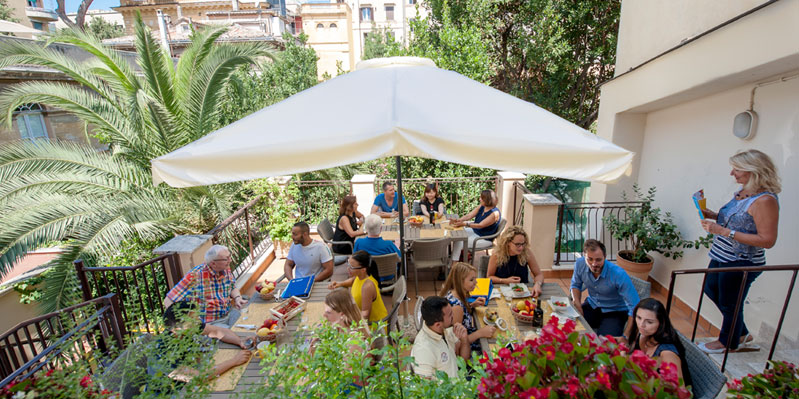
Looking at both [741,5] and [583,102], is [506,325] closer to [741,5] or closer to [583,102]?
[741,5]

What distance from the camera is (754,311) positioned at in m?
3.95

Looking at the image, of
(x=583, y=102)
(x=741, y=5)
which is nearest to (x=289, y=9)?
(x=583, y=102)

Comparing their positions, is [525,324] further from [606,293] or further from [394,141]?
[394,141]

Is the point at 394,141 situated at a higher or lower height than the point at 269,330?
higher

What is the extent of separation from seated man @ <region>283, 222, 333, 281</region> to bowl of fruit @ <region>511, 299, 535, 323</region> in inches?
87.8

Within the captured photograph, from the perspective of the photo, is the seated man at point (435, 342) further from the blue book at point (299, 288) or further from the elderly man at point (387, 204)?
the elderly man at point (387, 204)

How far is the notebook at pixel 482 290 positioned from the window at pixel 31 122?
53.4 ft

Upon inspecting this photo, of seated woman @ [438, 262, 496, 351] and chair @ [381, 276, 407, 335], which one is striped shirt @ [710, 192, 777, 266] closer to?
seated woman @ [438, 262, 496, 351]

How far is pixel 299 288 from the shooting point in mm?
3639

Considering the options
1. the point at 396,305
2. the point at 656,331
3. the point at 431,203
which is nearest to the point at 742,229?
the point at 656,331

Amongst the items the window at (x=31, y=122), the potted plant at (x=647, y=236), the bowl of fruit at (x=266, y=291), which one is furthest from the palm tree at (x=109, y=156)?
the window at (x=31, y=122)

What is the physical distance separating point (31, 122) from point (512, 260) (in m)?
17.7

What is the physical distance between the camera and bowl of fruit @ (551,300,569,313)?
317cm

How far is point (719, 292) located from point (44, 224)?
25.6 ft
